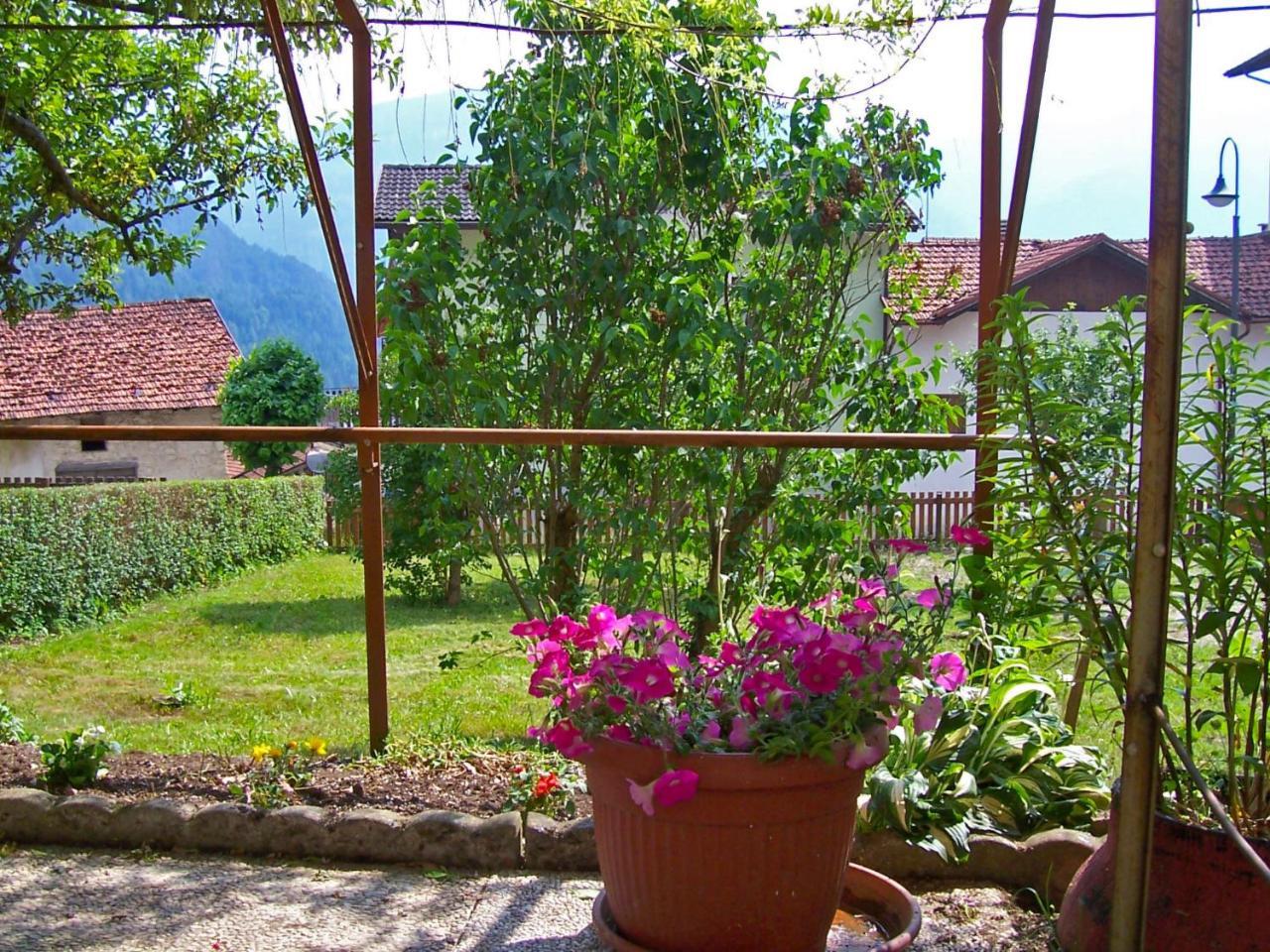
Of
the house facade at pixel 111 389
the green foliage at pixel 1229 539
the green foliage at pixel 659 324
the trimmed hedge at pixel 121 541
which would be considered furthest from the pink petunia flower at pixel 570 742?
the house facade at pixel 111 389

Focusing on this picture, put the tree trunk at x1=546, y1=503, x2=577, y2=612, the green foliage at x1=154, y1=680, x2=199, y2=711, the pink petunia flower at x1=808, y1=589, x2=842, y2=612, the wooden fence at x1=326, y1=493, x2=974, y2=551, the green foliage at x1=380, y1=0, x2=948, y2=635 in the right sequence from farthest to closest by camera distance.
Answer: the green foliage at x1=154, y1=680, x2=199, y2=711 → the wooden fence at x1=326, y1=493, x2=974, y2=551 → the tree trunk at x1=546, y1=503, x2=577, y2=612 → the green foliage at x1=380, y1=0, x2=948, y2=635 → the pink petunia flower at x1=808, y1=589, x2=842, y2=612

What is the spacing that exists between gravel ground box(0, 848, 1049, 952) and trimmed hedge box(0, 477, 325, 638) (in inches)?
258

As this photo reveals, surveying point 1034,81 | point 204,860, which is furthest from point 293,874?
point 1034,81

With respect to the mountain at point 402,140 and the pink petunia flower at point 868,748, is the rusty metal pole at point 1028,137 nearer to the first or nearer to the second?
the pink petunia flower at point 868,748

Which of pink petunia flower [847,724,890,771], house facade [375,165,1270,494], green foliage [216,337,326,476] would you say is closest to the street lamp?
house facade [375,165,1270,494]

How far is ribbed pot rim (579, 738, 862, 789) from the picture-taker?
183 cm

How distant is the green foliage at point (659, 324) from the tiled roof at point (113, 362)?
17.9m

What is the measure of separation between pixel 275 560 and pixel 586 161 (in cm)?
1110

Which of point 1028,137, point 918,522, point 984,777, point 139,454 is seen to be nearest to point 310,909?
point 984,777

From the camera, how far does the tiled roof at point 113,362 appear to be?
20.1 metres

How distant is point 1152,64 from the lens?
134 centimetres

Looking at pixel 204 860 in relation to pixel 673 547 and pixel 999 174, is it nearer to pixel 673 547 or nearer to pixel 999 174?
pixel 673 547

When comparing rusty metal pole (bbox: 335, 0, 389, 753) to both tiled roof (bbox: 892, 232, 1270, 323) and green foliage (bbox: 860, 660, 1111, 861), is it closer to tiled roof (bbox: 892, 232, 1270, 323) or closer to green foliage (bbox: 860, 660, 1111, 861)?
green foliage (bbox: 860, 660, 1111, 861)

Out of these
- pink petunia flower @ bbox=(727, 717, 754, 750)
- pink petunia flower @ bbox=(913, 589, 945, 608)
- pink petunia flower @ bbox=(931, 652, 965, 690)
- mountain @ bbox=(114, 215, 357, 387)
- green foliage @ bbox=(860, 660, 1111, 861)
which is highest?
mountain @ bbox=(114, 215, 357, 387)
